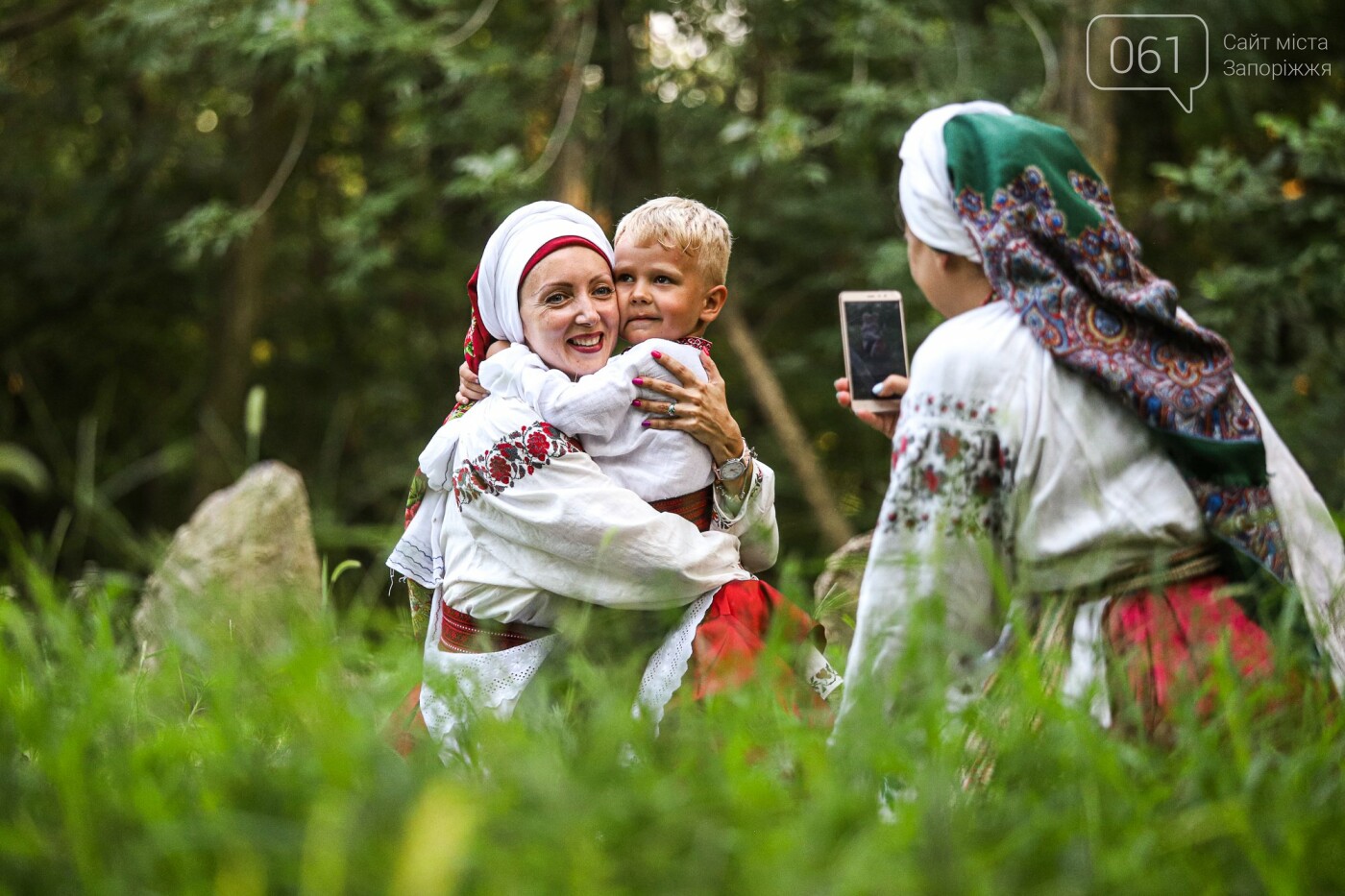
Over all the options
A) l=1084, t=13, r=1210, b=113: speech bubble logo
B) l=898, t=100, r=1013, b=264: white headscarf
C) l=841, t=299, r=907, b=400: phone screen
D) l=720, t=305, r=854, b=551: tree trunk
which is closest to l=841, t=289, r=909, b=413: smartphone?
l=841, t=299, r=907, b=400: phone screen

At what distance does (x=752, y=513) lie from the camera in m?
2.71

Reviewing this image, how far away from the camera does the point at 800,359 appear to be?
7.23 metres

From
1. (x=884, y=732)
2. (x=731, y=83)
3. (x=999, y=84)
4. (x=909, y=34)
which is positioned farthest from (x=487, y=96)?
(x=884, y=732)

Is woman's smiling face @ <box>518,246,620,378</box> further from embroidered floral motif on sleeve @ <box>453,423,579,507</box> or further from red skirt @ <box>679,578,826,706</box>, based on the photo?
red skirt @ <box>679,578,826,706</box>

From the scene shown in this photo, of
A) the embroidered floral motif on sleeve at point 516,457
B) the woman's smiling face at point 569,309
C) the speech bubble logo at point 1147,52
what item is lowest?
the embroidered floral motif on sleeve at point 516,457

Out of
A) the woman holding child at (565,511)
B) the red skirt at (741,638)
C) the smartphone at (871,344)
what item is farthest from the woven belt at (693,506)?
the smartphone at (871,344)

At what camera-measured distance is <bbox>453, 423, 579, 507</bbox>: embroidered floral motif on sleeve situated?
247 cm

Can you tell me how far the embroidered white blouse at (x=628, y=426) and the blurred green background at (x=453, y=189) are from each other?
649 millimetres

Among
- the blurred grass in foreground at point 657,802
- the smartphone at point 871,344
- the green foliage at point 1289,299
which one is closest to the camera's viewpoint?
the blurred grass in foreground at point 657,802

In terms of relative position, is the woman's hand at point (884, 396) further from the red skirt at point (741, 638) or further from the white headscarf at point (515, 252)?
the white headscarf at point (515, 252)

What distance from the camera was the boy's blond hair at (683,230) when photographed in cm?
269

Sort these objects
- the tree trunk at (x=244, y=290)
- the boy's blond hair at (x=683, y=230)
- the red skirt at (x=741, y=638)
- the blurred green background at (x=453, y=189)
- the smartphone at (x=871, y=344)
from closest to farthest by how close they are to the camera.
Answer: the red skirt at (x=741, y=638)
the smartphone at (x=871, y=344)
the boy's blond hair at (x=683, y=230)
the blurred green background at (x=453, y=189)
the tree trunk at (x=244, y=290)

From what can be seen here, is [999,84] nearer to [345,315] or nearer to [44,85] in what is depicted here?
[345,315]

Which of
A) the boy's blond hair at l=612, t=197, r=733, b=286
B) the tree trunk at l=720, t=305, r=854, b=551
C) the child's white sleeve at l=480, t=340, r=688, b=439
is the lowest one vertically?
the tree trunk at l=720, t=305, r=854, b=551
